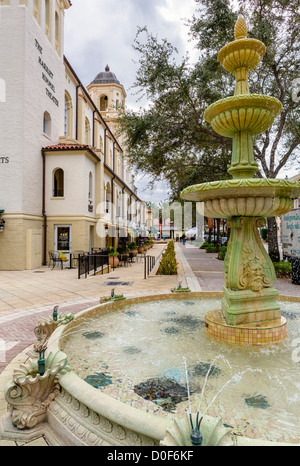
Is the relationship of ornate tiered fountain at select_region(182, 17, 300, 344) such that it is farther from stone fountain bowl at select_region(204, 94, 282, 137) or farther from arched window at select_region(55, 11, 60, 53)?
arched window at select_region(55, 11, 60, 53)

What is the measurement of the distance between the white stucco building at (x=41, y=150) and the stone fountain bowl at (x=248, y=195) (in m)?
13.3

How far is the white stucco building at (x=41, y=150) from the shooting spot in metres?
15.0

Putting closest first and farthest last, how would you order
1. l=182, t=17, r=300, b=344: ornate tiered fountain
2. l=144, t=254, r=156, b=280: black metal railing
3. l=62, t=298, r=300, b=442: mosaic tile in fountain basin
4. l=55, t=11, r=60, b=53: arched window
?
l=62, t=298, r=300, b=442: mosaic tile in fountain basin
l=182, t=17, r=300, b=344: ornate tiered fountain
l=144, t=254, r=156, b=280: black metal railing
l=55, t=11, r=60, b=53: arched window

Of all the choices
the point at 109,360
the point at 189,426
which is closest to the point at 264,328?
the point at 109,360

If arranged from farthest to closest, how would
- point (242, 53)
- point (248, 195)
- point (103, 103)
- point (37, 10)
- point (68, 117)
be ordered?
point (103, 103) → point (68, 117) → point (37, 10) → point (242, 53) → point (248, 195)

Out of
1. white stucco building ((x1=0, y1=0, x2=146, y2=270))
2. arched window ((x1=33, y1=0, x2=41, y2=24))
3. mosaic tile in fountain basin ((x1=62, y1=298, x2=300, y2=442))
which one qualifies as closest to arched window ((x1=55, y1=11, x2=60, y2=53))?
white stucco building ((x1=0, y1=0, x2=146, y2=270))

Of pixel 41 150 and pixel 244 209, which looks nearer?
pixel 244 209

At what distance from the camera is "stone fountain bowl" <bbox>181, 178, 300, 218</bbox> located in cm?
363

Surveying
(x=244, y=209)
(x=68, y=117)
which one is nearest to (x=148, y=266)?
(x=244, y=209)

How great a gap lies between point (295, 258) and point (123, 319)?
378 inches

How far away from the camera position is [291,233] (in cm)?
1288

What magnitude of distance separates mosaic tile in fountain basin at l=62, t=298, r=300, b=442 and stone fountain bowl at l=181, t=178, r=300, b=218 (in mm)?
2019

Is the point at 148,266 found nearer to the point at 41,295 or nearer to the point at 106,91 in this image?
the point at 41,295

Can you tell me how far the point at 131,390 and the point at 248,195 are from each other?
295cm
